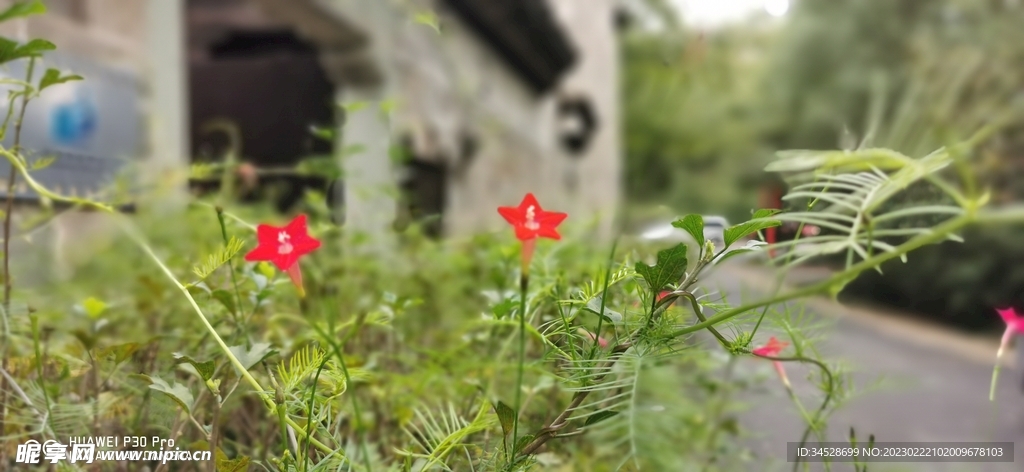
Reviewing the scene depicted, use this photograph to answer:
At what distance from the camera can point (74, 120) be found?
1.59 metres

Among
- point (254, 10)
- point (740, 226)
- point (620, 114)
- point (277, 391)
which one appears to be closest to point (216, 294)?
point (277, 391)

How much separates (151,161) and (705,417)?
66.2 inches

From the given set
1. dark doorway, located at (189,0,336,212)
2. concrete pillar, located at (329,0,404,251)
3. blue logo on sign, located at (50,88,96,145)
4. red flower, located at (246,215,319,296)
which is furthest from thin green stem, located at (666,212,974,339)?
dark doorway, located at (189,0,336,212)

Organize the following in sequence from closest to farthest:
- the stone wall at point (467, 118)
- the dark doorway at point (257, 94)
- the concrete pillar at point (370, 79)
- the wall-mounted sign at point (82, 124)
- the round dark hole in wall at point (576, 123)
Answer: the wall-mounted sign at point (82, 124), the concrete pillar at point (370, 79), the stone wall at point (467, 118), the dark doorway at point (257, 94), the round dark hole in wall at point (576, 123)

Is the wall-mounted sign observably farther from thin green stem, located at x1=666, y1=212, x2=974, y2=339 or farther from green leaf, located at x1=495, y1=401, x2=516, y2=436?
thin green stem, located at x1=666, y1=212, x2=974, y2=339

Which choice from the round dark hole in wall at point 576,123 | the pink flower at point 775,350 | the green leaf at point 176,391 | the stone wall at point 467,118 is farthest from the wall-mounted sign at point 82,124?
the round dark hole in wall at point 576,123

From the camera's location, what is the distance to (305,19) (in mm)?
2412

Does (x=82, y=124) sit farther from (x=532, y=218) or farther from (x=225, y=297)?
(x=532, y=218)

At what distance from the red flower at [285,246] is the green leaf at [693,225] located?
0.23 meters

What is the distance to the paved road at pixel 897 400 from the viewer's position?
2.49ft

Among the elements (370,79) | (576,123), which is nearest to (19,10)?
(370,79)

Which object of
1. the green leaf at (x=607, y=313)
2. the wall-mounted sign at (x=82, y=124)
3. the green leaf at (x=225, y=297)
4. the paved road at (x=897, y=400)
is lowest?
the paved road at (x=897, y=400)

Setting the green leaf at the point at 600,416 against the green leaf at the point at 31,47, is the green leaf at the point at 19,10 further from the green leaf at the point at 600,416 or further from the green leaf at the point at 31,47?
the green leaf at the point at 600,416

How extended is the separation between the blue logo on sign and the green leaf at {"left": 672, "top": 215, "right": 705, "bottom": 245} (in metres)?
1.51
